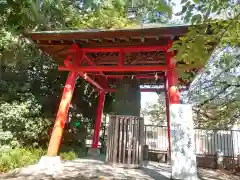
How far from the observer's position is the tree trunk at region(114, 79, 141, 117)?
8.02 m

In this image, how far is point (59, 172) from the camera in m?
5.92

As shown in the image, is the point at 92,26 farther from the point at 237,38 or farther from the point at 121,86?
the point at 237,38

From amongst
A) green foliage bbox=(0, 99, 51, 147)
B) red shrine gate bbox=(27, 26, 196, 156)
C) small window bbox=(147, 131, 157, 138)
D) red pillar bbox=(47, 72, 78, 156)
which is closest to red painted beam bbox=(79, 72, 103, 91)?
red shrine gate bbox=(27, 26, 196, 156)

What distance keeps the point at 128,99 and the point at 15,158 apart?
4114mm

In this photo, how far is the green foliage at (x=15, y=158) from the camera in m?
6.24

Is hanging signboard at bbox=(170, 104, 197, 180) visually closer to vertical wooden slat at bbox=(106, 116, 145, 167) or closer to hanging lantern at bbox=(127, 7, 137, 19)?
vertical wooden slat at bbox=(106, 116, 145, 167)

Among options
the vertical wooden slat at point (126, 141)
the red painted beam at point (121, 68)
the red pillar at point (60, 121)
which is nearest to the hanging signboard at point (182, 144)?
the red painted beam at point (121, 68)

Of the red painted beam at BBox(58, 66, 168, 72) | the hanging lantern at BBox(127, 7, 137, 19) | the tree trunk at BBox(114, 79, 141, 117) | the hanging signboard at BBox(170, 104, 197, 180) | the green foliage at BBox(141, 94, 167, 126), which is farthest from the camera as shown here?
the green foliage at BBox(141, 94, 167, 126)

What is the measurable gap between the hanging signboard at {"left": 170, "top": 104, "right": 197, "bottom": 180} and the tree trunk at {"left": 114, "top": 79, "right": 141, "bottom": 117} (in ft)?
7.14

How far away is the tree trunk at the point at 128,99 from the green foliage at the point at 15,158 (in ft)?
10.6

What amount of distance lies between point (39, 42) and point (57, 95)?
10.8 feet

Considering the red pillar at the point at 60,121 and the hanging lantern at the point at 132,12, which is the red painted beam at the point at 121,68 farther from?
the hanging lantern at the point at 132,12

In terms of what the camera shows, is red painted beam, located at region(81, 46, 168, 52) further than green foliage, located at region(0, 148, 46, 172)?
Yes

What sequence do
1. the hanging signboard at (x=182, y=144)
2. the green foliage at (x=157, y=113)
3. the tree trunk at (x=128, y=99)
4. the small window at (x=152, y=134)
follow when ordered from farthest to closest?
the green foliage at (x=157, y=113) < the small window at (x=152, y=134) < the tree trunk at (x=128, y=99) < the hanging signboard at (x=182, y=144)
